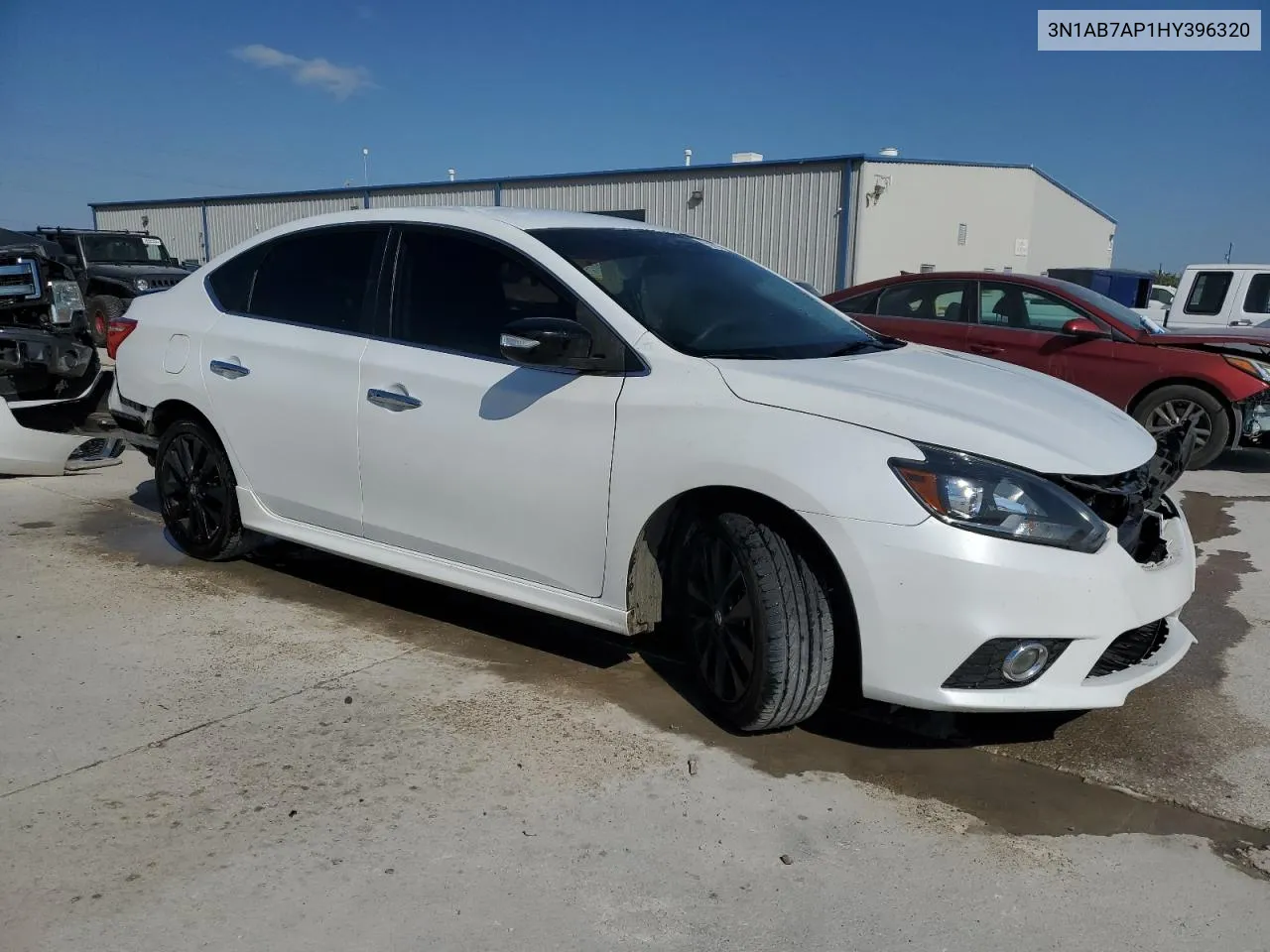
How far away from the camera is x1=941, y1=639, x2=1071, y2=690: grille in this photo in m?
2.88

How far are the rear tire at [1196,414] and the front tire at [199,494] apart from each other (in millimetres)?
6423

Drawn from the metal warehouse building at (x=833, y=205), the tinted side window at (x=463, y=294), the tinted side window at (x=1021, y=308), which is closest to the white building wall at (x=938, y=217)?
the metal warehouse building at (x=833, y=205)

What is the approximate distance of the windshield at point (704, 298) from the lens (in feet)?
11.8

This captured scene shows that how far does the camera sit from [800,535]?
10.3 ft

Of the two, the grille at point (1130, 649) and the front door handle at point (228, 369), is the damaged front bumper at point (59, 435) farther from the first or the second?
the grille at point (1130, 649)

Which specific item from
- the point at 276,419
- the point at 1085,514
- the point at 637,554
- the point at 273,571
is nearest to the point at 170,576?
the point at 273,571

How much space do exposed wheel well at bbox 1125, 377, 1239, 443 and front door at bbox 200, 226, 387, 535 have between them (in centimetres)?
621

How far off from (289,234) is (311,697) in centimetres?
212

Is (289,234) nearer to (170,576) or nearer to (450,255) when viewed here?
(450,255)

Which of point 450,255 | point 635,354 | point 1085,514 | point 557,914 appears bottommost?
point 557,914

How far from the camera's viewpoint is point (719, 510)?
3.29m

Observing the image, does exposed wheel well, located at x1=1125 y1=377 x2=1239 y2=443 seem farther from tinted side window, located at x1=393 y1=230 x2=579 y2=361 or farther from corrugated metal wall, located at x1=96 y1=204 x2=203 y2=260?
corrugated metal wall, located at x1=96 y1=204 x2=203 y2=260

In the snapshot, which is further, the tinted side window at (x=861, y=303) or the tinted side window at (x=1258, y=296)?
the tinted side window at (x=1258, y=296)

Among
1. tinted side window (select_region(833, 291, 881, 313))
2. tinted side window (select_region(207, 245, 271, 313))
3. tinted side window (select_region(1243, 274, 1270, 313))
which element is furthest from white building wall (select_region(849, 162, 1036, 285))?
tinted side window (select_region(207, 245, 271, 313))
